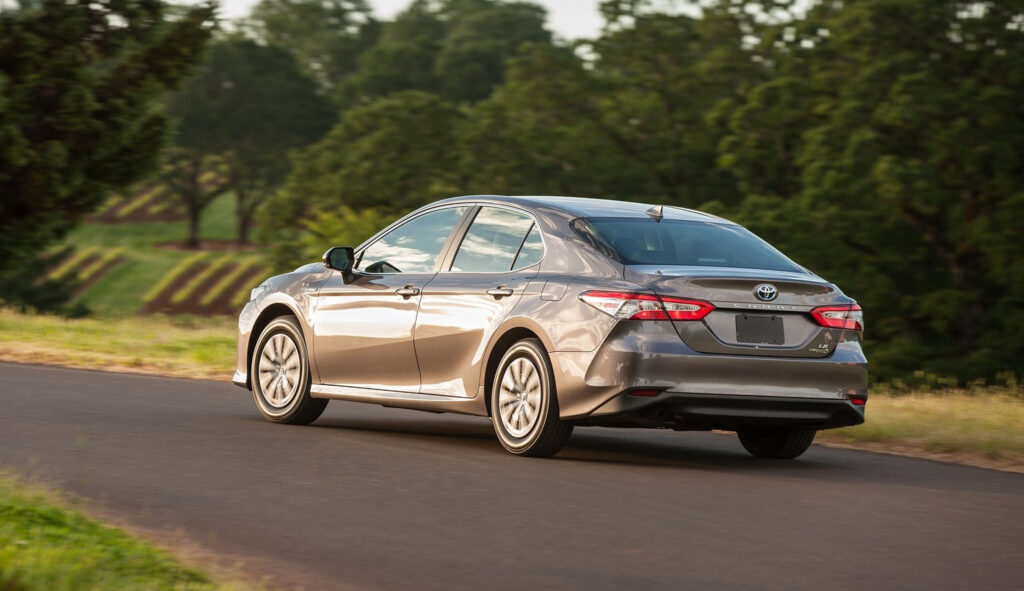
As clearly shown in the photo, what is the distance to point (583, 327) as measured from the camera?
8.89 meters

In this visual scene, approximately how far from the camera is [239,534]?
6.50m

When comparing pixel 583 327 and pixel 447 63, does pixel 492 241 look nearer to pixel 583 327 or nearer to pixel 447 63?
pixel 583 327

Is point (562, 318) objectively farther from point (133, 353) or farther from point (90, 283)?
point (90, 283)

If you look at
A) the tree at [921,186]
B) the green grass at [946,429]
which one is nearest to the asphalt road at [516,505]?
the green grass at [946,429]

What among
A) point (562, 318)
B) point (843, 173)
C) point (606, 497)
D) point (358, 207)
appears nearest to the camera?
point (606, 497)

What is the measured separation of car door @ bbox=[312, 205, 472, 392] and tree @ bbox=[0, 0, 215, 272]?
15345mm

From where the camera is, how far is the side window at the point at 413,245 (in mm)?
10391

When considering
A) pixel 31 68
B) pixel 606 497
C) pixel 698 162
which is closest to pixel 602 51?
pixel 698 162

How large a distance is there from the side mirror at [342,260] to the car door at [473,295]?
36.7 inches

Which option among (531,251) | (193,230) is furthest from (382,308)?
(193,230)

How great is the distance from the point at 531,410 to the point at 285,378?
2.66 metres

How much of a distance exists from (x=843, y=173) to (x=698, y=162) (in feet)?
30.9

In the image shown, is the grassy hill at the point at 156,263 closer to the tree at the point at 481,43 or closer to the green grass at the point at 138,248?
the green grass at the point at 138,248

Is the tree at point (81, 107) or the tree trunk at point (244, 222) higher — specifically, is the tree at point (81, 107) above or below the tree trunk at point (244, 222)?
above
